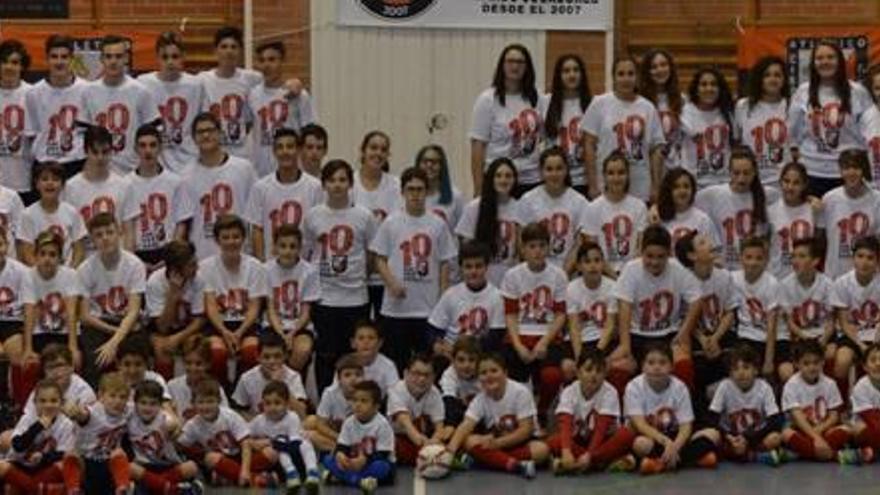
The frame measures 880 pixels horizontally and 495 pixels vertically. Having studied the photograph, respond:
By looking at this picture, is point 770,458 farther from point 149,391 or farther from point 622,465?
point 149,391

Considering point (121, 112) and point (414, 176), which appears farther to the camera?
point (121, 112)

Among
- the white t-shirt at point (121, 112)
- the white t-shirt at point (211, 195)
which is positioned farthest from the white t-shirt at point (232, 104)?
the white t-shirt at point (211, 195)

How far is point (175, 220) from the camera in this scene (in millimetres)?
13594

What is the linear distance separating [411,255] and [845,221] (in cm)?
260

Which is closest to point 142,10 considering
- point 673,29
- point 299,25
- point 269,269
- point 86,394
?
point 299,25

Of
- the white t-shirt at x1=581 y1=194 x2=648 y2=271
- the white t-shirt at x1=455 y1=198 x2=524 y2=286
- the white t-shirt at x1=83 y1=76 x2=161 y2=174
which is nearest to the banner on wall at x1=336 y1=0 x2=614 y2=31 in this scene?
the white t-shirt at x1=83 y1=76 x2=161 y2=174

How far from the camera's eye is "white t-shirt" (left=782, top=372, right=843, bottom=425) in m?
12.8

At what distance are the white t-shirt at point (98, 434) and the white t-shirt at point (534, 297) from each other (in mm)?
2529

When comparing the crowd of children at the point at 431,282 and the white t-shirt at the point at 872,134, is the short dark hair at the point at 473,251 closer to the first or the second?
the crowd of children at the point at 431,282

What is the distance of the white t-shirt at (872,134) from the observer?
1392cm

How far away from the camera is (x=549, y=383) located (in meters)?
13.0

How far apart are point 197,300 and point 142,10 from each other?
5.39 m

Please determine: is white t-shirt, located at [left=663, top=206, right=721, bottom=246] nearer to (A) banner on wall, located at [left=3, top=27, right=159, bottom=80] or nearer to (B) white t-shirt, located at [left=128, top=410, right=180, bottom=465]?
(B) white t-shirt, located at [left=128, top=410, right=180, bottom=465]

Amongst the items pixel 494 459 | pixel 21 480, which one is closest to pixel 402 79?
pixel 494 459
